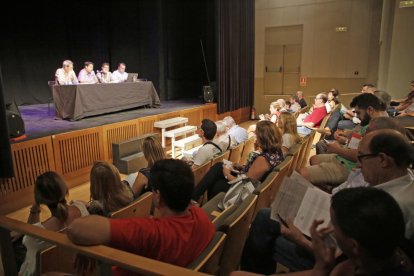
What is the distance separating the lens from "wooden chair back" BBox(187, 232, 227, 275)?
1.18 metres

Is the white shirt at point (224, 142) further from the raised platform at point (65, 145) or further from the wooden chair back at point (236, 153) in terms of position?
the raised platform at point (65, 145)

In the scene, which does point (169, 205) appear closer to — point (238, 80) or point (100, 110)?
point (100, 110)

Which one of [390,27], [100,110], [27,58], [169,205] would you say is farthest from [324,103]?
[27,58]

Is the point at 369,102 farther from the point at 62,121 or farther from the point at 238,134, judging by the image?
the point at 62,121

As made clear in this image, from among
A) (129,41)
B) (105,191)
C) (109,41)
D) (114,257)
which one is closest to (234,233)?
(114,257)

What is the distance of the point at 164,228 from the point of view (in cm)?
122

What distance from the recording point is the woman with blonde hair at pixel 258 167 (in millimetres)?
2473

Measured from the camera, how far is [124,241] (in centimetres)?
115

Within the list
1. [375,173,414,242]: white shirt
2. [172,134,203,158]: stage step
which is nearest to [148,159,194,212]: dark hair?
[375,173,414,242]: white shirt

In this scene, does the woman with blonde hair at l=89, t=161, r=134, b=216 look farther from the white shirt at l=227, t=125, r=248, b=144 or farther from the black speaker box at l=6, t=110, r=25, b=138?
the black speaker box at l=6, t=110, r=25, b=138

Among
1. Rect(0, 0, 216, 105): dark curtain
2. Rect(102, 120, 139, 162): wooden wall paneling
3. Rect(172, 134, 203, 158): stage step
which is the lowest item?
Rect(172, 134, 203, 158): stage step

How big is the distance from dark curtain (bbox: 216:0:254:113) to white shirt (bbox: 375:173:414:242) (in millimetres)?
5844

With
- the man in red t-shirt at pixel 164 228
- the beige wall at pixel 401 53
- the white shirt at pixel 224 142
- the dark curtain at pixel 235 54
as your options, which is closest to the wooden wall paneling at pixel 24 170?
the white shirt at pixel 224 142

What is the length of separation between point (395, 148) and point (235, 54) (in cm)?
643
